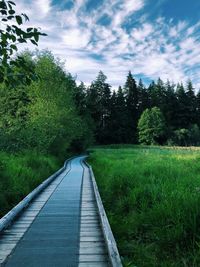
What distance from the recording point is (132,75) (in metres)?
94.9

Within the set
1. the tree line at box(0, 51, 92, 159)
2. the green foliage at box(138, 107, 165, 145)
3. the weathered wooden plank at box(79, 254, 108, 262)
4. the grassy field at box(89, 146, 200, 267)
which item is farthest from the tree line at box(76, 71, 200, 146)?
the weathered wooden plank at box(79, 254, 108, 262)

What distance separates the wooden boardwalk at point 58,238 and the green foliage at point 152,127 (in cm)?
6923

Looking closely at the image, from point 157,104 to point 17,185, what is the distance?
3209 inches

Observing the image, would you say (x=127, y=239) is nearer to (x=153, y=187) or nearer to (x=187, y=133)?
(x=153, y=187)

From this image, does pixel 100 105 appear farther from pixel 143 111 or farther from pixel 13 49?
pixel 13 49

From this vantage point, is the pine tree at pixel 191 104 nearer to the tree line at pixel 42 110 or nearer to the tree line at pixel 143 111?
the tree line at pixel 143 111

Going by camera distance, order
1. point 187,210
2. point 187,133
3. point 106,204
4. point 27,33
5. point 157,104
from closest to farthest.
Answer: point 27,33, point 187,210, point 106,204, point 187,133, point 157,104

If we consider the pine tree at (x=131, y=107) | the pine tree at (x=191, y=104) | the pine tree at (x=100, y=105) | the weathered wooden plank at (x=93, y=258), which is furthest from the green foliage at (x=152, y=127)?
the weathered wooden plank at (x=93, y=258)

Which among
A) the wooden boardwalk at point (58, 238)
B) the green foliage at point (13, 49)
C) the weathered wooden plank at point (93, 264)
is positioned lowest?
the weathered wooden plank at point (93, 264)

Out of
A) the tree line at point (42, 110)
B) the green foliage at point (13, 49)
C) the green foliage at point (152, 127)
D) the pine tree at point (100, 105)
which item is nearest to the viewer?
the green foliage at point (13, 49)

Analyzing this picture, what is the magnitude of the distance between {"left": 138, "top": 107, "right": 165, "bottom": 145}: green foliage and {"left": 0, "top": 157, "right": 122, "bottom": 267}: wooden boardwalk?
6923cm

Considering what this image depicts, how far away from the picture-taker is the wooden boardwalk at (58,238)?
169 inches

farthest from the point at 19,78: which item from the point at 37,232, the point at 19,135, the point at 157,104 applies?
the point at 157,104

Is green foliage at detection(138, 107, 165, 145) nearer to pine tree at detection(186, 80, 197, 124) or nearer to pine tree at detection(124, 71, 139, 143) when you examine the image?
pine tree at detection(124, 71, 139, 143)
